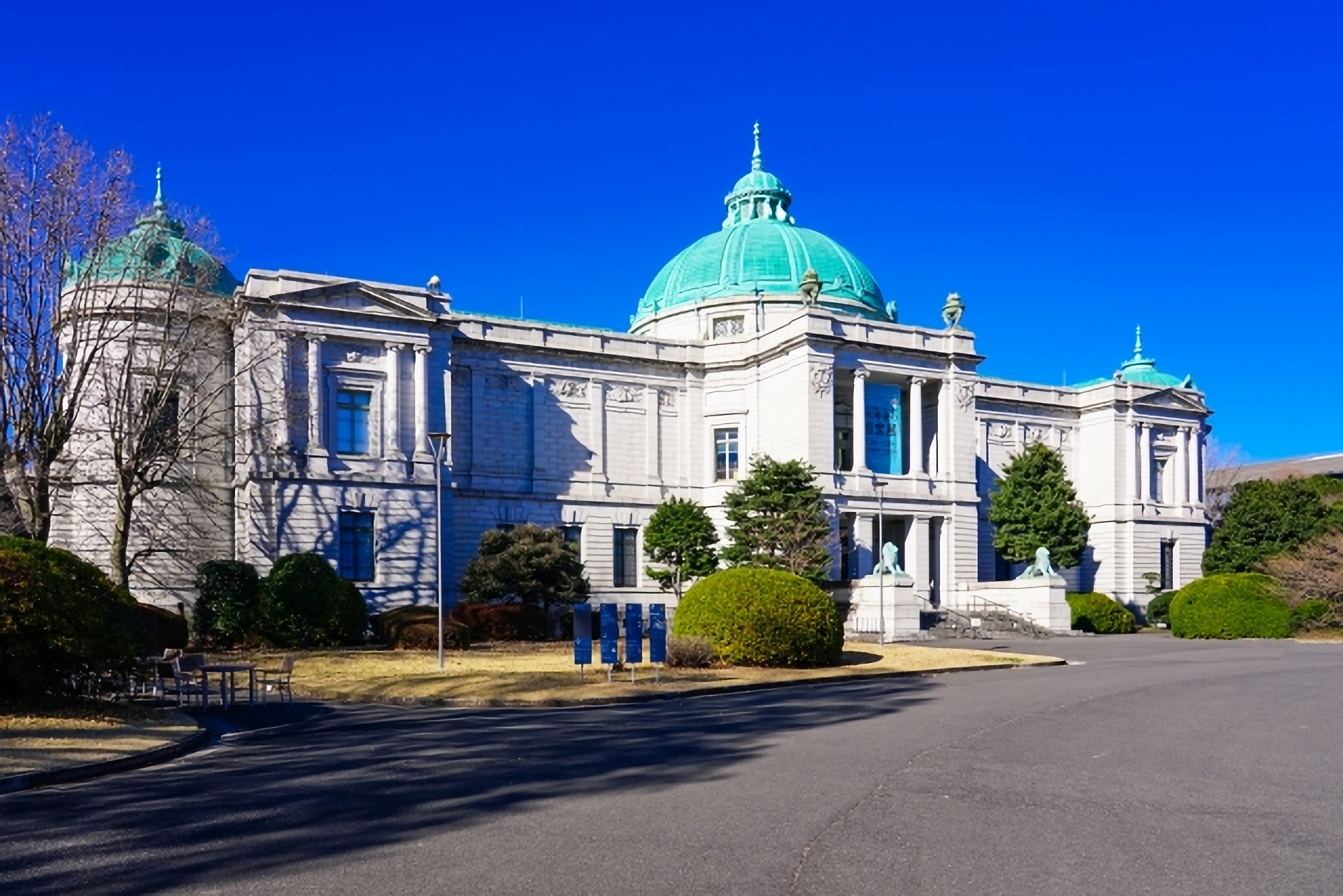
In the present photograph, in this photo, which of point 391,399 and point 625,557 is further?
point 625,557

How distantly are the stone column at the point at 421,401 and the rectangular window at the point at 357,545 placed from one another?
3210mm

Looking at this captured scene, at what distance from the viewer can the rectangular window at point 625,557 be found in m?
50.7

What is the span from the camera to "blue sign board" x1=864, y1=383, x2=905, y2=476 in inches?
2037

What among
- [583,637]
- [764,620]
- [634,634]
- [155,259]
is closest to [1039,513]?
[764,620]

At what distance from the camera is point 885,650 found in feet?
104

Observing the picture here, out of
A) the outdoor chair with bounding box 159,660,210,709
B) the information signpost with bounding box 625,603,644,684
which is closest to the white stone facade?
the outdoor chair with bounding box 159,660,210,709

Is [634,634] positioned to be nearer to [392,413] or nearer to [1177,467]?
[392,413]

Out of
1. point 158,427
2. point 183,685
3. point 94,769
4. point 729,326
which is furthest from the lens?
Answer: point 729,326

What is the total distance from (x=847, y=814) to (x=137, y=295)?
29.0 meters

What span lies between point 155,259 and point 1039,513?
3992 centimetres

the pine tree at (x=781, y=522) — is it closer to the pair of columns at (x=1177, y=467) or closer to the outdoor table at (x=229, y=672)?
the pair of columns at (x=1177, y=467)

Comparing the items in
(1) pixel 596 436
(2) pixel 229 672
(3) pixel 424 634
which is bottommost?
(3) pixel 424 634

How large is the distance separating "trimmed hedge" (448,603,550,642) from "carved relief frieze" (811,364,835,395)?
16267mm

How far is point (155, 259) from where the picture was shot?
3434 centimetres
